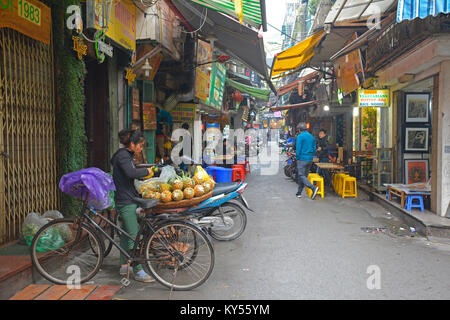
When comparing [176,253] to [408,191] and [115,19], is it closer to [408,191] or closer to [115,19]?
[115,19]

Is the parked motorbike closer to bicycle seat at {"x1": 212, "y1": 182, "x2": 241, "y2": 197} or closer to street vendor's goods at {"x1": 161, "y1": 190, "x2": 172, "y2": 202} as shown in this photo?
bicycle seat at {"x1": 212, "y1": 182, "x2": 241, "y2": 197}

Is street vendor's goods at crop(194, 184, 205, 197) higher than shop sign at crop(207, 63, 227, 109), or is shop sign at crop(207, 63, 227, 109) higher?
shop sign at crop(207, 63, 227, 109)

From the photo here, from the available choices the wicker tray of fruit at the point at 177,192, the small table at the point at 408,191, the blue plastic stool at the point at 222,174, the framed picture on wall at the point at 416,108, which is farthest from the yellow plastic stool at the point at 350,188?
the wicker tray of fruit at the point at 177,192

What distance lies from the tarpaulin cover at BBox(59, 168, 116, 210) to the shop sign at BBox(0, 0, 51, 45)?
2.14 m

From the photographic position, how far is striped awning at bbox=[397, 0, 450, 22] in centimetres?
525

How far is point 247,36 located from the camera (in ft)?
30.7

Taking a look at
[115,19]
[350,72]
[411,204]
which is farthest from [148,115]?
[411,204]

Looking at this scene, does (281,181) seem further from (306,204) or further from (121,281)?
(121,281)

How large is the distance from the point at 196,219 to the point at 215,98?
1001cm

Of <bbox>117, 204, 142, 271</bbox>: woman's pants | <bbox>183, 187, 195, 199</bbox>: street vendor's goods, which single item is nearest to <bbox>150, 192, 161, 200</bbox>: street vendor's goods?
<bbox>183, 187, 195, 199</bbox>: street vendor's goods

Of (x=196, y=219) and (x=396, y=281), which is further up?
(x=196, y=219)
